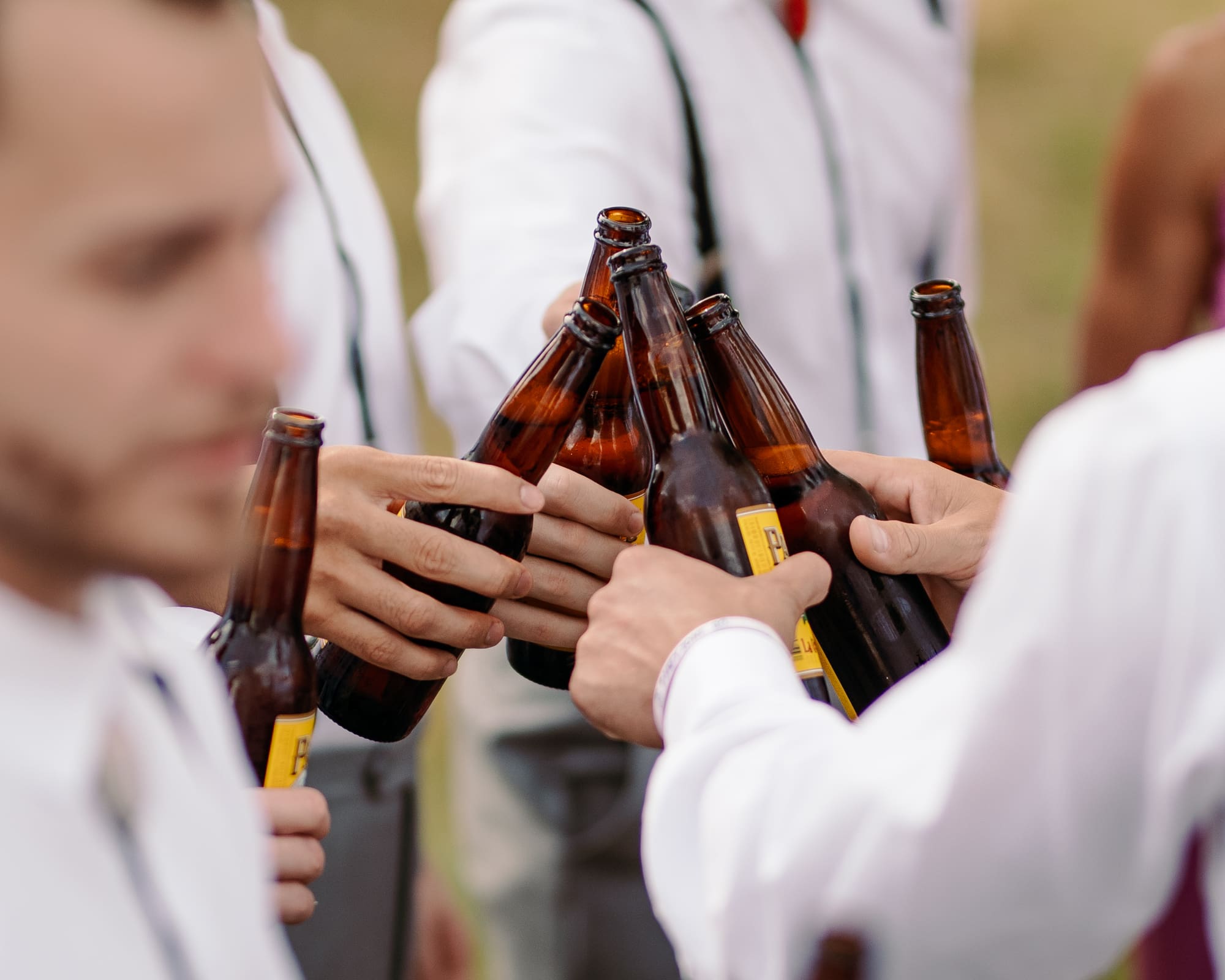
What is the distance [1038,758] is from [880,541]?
11.8 inches

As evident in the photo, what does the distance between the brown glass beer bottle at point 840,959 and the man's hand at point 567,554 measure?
355mm

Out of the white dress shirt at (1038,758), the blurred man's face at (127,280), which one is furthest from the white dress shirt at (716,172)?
the blurred man's face at (127,280)

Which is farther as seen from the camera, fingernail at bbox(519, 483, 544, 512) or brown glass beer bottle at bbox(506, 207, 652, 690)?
brown glass beer bottle at bbox(506, 207, 652, 690)

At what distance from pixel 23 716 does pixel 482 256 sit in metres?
1.15

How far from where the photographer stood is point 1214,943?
65cm

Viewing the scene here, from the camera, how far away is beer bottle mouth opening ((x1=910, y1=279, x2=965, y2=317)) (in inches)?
42.0

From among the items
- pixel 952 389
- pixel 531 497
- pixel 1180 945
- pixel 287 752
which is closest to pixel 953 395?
pixel 952 389

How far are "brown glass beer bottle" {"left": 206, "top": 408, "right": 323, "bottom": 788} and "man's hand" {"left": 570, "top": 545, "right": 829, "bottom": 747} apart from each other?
0.60 feet

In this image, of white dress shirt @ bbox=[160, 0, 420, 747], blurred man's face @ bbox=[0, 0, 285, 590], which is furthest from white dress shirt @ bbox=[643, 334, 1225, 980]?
white dress shirt @ bbox=[160, 0, 420, 747]

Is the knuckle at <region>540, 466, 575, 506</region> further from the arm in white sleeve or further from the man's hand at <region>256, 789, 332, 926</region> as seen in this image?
the arm in white sleeve

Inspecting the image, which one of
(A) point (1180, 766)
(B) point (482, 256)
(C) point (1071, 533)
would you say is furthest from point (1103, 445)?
(B) point (482, 256)

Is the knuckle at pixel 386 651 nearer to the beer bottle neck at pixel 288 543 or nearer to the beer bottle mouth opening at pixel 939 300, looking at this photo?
the beer bottle neck at pixel 288 543

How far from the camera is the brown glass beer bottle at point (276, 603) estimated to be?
801 millimetres

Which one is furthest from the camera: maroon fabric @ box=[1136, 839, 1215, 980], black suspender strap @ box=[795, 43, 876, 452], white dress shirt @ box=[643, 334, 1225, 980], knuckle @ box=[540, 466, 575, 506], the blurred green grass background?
the blurred green grass background
